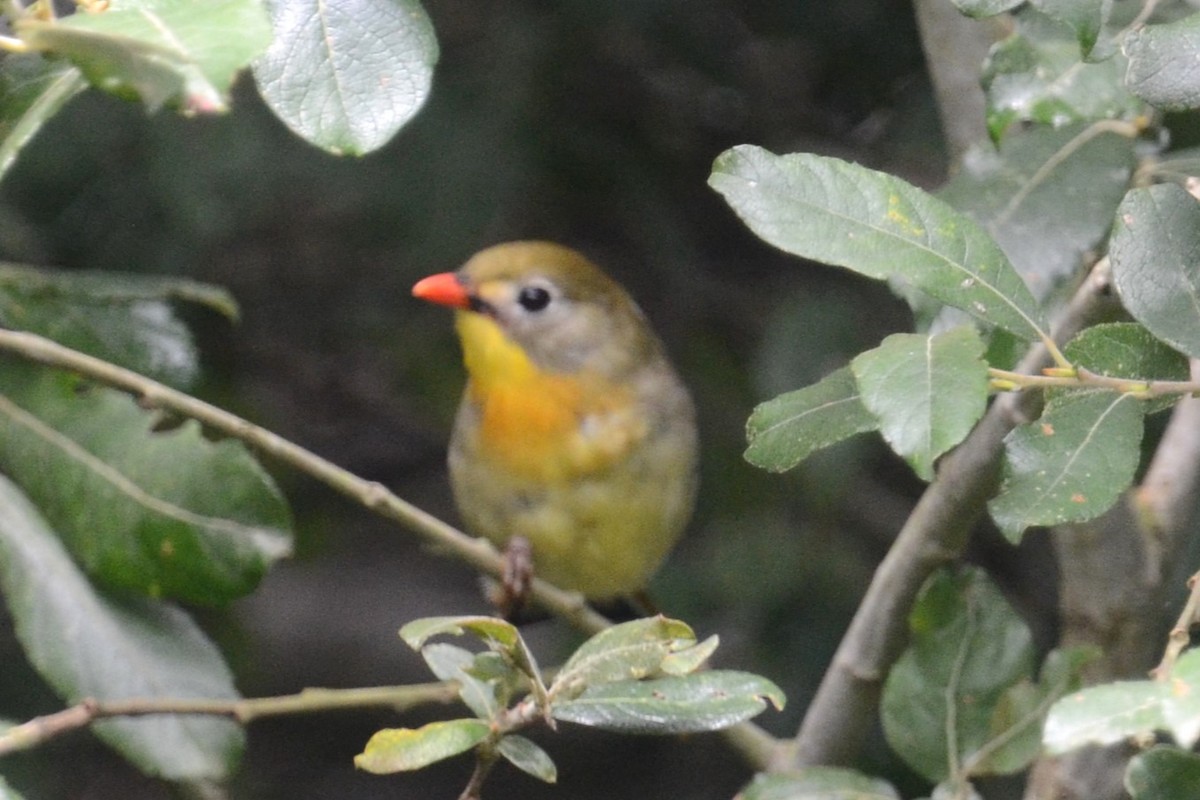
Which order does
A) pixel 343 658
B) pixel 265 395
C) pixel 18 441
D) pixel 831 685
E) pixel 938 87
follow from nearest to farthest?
pixel 18 441, pixel 831 685, pixel 938 87, pixel 265 395, pixel 343 658

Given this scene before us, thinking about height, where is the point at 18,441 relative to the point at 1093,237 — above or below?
below

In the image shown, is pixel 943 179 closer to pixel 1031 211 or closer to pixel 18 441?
pixel 1031 211

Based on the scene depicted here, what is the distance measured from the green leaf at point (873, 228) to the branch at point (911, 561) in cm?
36

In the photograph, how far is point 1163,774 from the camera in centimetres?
116

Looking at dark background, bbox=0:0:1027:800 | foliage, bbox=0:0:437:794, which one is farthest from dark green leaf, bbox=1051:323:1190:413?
dark background, bbox=0:0:1027:800

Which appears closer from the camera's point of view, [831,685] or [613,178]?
[831,685]

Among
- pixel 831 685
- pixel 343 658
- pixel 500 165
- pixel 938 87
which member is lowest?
pixel 343 658

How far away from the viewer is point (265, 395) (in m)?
3.96

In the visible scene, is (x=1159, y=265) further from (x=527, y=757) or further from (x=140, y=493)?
(x=140, y=493)

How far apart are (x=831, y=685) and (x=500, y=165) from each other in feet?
5.24

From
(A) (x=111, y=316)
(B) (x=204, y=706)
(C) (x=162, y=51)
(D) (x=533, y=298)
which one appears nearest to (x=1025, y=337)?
(C) (x=162, y=51)

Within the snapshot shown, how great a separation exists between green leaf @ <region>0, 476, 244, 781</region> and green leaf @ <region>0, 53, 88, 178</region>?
0.66 m

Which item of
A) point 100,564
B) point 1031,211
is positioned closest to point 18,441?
point 100,564

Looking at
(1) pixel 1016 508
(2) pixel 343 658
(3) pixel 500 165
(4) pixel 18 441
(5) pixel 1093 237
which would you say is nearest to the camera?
(1) pixel 1016 508
